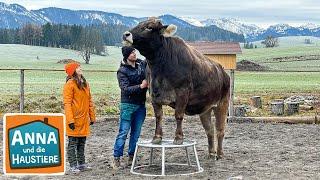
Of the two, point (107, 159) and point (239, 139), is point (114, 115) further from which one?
point (107, 159)

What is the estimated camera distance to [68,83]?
8.12m

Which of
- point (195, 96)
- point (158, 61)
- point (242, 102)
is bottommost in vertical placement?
point (242, 102)

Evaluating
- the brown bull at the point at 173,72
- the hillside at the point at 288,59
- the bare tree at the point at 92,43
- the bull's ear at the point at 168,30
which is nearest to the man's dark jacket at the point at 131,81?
the brown bull at the point at 173,72

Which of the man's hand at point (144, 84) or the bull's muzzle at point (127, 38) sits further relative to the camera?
the man's hand at point (144, 84)

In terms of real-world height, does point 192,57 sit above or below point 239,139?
above

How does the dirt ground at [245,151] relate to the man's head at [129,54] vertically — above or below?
below

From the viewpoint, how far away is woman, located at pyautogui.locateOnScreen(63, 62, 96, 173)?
8.06 meters

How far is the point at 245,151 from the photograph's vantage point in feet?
34.1

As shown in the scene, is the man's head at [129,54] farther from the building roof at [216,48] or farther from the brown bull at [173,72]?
the building roof at [216,48]

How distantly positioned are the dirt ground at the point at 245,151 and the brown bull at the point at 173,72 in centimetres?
95

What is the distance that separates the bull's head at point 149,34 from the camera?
25.2ft

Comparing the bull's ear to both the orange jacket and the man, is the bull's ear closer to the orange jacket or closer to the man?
the man

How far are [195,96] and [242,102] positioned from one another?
34.8 ft

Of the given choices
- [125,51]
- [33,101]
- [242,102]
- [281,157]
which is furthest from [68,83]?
[242,102]
